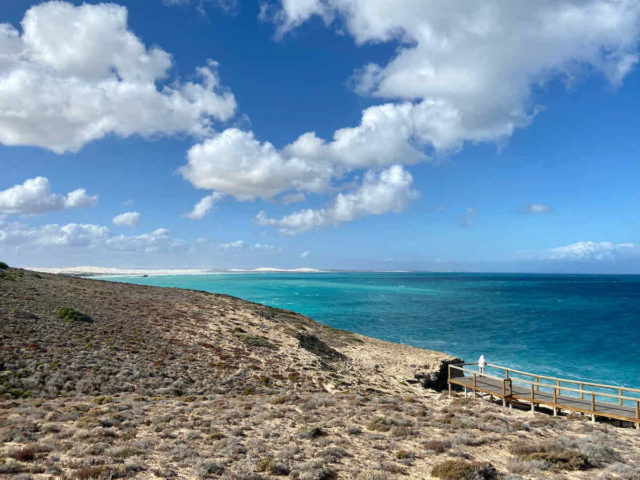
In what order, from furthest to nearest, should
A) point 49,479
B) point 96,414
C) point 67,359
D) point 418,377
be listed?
point 418,377
point 67,359
point 96,414
point 49,479

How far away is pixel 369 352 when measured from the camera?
37.2 meters

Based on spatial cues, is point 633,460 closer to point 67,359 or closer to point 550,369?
point 67,359

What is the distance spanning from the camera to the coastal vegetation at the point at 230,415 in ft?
36.5

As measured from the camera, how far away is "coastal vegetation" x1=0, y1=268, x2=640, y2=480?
11133mm

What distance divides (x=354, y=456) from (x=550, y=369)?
3734cm

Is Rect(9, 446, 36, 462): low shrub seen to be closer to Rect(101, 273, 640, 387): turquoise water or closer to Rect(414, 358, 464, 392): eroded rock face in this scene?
Rect(414, 358, 464, 392): eroded rock face

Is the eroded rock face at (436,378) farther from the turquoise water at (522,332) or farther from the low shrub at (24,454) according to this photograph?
the low shrub at (24,454)

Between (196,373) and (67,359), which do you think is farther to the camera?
(196,373)

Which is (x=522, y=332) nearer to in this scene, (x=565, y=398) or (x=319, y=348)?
(x=565, y=398)

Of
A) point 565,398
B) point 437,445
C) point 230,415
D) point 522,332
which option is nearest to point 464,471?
point 437,445

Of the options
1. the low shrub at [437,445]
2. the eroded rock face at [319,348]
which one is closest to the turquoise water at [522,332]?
the eroded rock face at [319,348]

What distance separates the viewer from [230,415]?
1619 centimetres

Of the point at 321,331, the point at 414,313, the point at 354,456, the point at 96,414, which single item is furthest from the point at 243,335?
the point at 414,313

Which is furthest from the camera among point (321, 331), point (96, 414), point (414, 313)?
point (414, 313)
